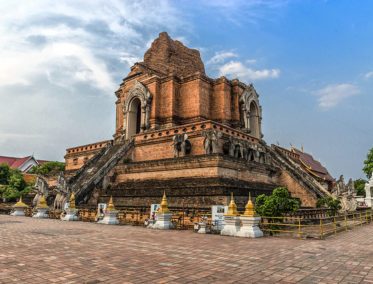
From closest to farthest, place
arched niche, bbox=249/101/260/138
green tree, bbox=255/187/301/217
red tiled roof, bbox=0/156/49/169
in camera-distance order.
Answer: green tree, bbox=255/187/301/217 → arched niche, bbox=249/101/260/138 → red tiled roof, bbox=0/156/49/169

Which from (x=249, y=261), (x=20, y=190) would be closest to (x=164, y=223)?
(x=249, y=261)

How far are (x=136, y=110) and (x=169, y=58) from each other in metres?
6.46

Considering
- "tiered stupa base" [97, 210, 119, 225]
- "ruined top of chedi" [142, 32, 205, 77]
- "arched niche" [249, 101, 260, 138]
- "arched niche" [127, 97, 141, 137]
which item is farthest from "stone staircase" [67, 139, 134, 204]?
"arched niche" [249, 101, 260, 138]

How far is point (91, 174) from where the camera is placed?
23250 mm

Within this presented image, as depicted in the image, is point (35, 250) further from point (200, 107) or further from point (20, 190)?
point (20, 190)

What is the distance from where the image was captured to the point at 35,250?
8.48 m

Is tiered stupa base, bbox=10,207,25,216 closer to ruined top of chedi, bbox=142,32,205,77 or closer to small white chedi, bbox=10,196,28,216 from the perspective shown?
small white chedi, bbox=10,196,28,216

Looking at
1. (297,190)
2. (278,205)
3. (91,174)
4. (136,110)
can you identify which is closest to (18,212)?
(91,174)

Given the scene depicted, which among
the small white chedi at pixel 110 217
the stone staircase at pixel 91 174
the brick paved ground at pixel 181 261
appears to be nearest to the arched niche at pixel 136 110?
the stone staircase at pixel 91 174

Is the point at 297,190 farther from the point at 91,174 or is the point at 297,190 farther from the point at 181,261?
the point at 181,261

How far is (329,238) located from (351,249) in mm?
2540

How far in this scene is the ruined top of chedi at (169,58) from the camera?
107 ft

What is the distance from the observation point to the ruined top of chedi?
32.6m

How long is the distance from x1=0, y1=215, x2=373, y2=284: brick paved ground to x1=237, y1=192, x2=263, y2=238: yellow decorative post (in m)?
1.07
